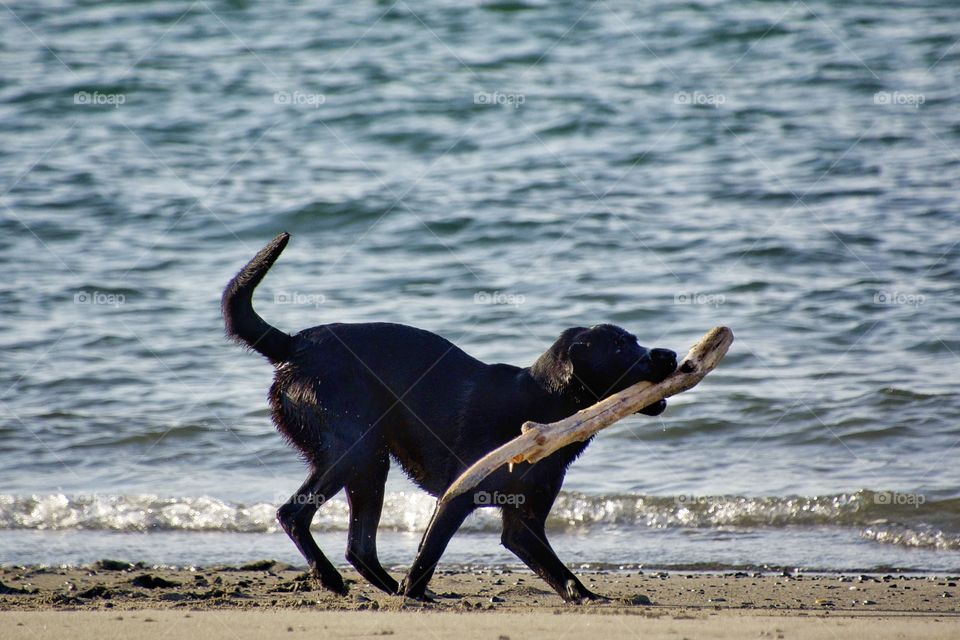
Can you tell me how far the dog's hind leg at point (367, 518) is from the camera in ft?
19.0

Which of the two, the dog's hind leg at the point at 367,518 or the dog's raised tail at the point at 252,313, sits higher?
the dog's raised tail at the point at 252,313

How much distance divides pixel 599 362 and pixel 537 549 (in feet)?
2.86

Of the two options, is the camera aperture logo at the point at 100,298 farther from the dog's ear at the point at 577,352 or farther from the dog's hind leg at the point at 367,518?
the dog's ear at the point at 577,352

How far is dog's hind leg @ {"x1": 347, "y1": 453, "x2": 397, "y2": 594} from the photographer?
→ 5793 millimetres

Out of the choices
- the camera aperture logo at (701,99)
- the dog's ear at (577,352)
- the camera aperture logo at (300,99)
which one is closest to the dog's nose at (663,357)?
the dog's ear at (577,352)

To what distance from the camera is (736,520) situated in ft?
23.3

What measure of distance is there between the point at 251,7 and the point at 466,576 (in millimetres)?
15061

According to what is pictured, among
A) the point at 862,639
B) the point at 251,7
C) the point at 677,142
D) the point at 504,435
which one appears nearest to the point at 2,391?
the point at 504,435

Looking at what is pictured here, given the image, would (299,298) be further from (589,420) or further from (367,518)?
(589,420)

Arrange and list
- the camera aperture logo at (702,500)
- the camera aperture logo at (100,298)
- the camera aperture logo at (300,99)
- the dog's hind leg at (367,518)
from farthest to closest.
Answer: the camera aperture logo at (300,99), the camera aperture logo at (100,298), the camera aperture logo at (702,500), the dog's hind leg at (367,518)

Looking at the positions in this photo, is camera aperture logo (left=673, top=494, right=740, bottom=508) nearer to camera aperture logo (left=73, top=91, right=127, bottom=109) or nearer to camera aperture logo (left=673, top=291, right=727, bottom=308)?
camera aperture logo (left=673, top=291, right=727, bottom=308)

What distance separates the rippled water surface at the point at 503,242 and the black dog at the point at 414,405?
115cm

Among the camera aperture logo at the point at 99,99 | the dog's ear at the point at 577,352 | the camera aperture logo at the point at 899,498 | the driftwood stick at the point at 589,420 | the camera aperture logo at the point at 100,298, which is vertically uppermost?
the camera aperture logo at the point at 99,99

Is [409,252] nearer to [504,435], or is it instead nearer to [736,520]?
[736,520]
